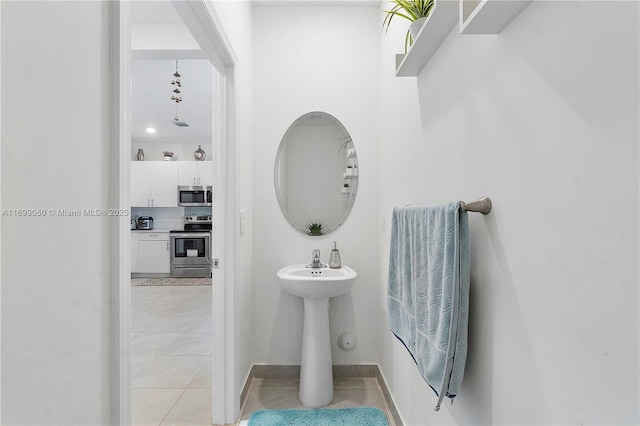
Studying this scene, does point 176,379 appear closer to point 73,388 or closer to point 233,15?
point 73,388

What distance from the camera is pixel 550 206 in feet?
2.18

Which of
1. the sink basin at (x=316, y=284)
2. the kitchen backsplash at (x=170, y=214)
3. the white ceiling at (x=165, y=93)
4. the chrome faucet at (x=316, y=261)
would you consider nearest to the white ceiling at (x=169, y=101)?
the white ceiling at (x=165, y=93)

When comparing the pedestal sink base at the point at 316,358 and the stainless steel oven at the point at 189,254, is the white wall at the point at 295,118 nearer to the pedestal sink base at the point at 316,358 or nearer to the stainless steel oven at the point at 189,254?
the pedestal sink base at the point at 316,358

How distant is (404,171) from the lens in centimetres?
168

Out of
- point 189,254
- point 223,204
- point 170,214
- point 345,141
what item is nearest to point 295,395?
point 223,204

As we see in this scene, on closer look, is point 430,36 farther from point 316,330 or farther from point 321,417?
point 321,417

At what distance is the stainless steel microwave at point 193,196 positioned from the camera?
639cm

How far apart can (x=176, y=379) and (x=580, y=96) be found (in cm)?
272

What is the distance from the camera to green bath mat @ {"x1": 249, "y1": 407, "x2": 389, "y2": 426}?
1.84 metres

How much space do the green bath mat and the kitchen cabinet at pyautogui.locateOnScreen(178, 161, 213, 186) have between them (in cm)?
518

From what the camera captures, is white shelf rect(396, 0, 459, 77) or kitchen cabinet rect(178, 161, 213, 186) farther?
kitchen cabinet rect(178, 161, 213, 186)

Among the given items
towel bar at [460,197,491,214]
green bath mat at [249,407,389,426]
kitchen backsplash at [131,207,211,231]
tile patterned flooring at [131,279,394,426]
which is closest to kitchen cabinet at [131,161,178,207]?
kitchen backsplash at [131,207,211,231]

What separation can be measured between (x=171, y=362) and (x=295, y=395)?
1.16 metres

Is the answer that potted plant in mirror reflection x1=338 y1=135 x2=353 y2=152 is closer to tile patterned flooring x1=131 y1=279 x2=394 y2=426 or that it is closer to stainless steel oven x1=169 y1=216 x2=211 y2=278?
tile patterned flooring x1=131 y1=279 x2=394 y2=426
